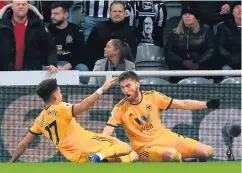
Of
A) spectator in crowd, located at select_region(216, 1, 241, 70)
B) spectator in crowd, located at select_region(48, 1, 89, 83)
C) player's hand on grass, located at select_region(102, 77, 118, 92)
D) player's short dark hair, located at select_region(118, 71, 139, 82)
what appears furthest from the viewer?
spectator in crowd, located at select_region(216, 1, 241, 70)

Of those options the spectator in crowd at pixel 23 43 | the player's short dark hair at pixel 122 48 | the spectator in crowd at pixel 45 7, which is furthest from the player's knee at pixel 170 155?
the spectator in crowd at pixel 45 7

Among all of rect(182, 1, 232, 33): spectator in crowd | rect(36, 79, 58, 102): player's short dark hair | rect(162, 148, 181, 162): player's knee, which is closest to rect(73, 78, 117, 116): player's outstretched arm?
rect(36, 79, 58, 102): player's short dark hair

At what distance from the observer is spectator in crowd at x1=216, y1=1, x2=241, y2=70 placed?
1138 cm

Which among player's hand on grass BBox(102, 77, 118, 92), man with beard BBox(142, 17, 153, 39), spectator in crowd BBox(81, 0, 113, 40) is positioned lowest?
player's hand on grass BBox(102, 77, 118, 92)

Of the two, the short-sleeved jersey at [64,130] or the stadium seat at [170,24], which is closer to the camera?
the short-sleeved jersey at [64,130]

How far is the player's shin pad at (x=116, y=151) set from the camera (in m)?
9.79

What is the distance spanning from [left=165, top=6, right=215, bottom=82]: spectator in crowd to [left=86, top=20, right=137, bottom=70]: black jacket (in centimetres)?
41

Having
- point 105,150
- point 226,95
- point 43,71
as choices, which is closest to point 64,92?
point 43,71

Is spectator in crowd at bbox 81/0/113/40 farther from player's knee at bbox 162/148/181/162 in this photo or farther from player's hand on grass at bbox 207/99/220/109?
player's knee at bbox 162/148/181/162

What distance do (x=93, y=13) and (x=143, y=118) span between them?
80.9 inches

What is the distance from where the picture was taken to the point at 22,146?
1038 centimetres

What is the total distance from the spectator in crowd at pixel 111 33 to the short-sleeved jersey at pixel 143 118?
1061 millimetres

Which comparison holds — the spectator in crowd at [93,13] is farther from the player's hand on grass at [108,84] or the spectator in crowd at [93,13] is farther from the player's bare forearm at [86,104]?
the player's hand on grass at [108,84]

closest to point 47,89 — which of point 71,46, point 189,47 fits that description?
point 71,46
